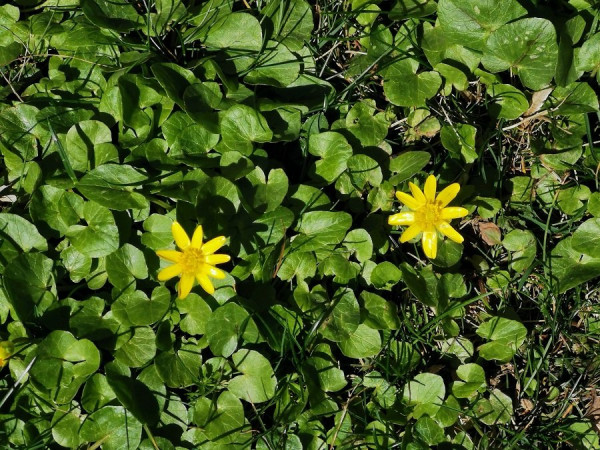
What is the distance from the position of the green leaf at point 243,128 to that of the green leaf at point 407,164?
1.68 feet

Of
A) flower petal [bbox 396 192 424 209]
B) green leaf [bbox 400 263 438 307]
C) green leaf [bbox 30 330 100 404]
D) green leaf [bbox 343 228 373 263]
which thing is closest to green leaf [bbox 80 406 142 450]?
green leaf [bbox 30 330 100 404]

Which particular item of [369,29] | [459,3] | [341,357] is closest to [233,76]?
[369,29]

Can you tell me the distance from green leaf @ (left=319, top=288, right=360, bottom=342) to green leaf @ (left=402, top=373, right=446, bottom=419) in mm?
331

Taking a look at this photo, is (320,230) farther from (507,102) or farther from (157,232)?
(507,102)

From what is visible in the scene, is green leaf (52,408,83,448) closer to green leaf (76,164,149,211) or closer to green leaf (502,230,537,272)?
green leaf (76,164,149,211)

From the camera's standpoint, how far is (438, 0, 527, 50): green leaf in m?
2.50

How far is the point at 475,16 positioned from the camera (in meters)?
2.52

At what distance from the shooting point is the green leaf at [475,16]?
2504 millimetres

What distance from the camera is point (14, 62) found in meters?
2.75

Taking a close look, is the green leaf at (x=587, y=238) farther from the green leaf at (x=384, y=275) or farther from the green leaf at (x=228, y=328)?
the green leaf at (x=228, y=328)

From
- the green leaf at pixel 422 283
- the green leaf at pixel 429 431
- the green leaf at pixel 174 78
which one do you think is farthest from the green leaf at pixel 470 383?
the green leaf at pixel 174 78

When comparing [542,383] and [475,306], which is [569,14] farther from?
[542,383]

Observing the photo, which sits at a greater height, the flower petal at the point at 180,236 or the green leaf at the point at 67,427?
the flower petal at the point at 180,236

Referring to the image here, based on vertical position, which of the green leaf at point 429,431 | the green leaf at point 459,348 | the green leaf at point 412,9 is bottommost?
the green leaf at point 429,431
